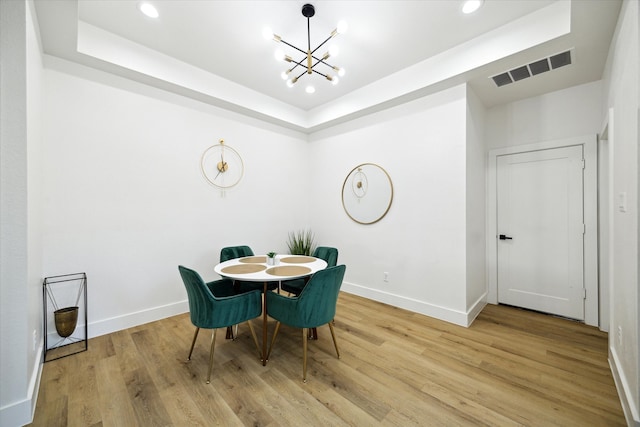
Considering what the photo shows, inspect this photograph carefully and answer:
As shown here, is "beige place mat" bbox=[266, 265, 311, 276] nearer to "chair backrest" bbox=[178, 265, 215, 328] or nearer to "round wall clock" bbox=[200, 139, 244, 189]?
"chair backrest" bbox=[178, 265, 215, 328]

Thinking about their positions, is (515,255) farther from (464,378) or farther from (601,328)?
(464,378)

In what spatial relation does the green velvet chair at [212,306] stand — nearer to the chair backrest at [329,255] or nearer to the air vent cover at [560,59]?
the chair backrest at [329,255]

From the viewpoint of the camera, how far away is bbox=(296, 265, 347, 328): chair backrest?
77.8 inches

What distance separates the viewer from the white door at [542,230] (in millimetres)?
2957

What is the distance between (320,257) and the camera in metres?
3.27

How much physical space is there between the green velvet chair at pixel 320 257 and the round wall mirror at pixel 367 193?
36.1 inches

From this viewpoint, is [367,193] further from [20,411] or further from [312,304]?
[20,411]

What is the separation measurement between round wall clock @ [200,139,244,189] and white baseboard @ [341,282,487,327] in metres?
2.44

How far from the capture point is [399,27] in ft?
8.06

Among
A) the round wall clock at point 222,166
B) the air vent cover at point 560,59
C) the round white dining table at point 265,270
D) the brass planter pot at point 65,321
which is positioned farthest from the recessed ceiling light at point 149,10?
the air vent cover at point 560,59

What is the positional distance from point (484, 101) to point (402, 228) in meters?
2.00

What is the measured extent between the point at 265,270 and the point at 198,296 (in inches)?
25.0

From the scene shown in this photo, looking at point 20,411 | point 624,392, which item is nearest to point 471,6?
point 624,392

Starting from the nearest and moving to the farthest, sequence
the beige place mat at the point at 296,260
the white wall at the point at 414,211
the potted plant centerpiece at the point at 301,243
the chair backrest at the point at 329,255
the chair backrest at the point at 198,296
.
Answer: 1. the chair backrest at the point at 198,296
2. the beige place mat at the point at 296,260
3. the white wall at the point at 414,211
4. the chair backrest at the point at 329,255
5. the potted plant centerpiece at the point at 301,243
